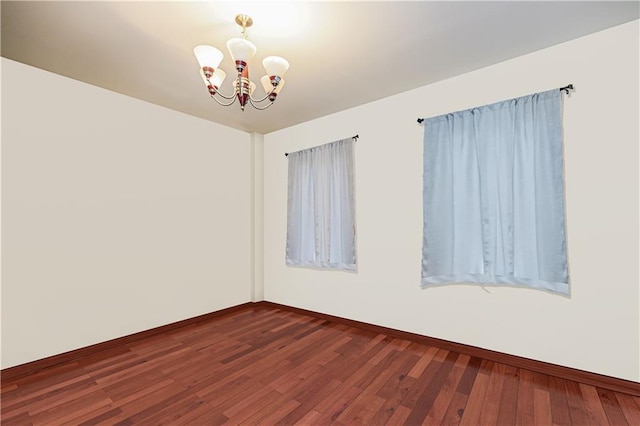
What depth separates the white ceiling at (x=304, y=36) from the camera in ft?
6.17

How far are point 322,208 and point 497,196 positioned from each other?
1996 mm

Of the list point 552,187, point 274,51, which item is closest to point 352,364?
point 552,187

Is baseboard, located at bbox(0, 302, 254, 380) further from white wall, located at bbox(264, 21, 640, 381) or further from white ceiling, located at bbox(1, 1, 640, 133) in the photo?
white ceiling, located at bbox(1, 1, 640, 133)

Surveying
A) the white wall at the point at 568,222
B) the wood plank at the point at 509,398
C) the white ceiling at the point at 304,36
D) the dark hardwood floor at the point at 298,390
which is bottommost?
the dark hardwood floor at the point at 298,390

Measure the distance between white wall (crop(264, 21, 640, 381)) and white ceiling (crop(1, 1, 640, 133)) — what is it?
252mm

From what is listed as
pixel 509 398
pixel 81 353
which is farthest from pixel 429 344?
pixel 81 353

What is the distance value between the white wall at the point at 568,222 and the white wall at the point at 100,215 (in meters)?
1.88

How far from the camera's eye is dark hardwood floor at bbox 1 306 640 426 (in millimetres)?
1763

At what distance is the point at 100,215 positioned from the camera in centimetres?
275

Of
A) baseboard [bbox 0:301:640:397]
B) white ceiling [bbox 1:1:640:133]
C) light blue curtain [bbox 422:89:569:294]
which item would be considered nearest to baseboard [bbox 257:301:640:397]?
baseboard [bbox 0:301:640:397]

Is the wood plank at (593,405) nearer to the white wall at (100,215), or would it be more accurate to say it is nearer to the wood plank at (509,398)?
the wood plank at (509,398)

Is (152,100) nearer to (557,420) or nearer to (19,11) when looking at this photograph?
(19,11)

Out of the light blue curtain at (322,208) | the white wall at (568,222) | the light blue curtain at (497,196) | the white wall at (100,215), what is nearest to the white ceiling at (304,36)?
the white wall at (568,222)

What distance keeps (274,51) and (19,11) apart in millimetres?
1709
